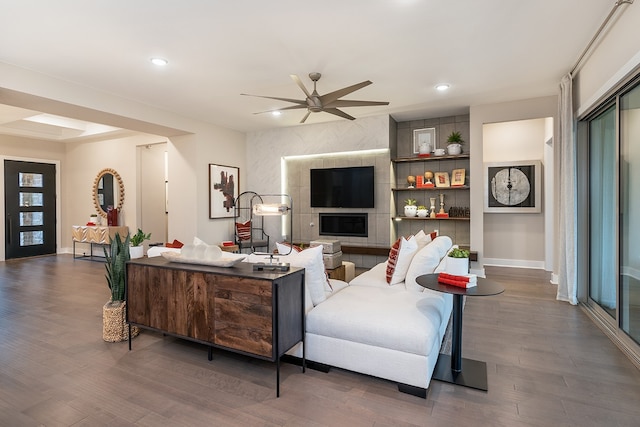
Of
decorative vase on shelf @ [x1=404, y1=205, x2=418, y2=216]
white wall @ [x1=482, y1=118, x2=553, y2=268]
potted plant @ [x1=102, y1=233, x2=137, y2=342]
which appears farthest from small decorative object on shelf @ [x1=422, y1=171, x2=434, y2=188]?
potted plant @ [x1=102, y1=233, x2=137, y2=342]

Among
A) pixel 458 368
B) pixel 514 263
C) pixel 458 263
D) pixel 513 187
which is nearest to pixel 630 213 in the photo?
pixel 458 263

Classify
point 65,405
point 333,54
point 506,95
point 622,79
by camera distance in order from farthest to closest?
1. point 506,95
2. point 333,54
3. point 622,79
4. point 65,405

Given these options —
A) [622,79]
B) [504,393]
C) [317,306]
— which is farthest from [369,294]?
[622,79]

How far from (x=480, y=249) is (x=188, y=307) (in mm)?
4679

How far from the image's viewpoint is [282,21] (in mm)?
2984

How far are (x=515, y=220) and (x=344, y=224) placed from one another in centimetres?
330

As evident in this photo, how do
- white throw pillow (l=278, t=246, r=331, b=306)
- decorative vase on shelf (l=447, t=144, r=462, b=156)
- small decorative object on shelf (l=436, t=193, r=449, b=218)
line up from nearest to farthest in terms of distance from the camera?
1. white throw pillow (l=278, t=246, r=331, b=306)
2. decorative vase on shelf (l=447, t=144, r=462, b=156)
3. small decorative object on shelf (l=436, t=193, r=449, b=218)

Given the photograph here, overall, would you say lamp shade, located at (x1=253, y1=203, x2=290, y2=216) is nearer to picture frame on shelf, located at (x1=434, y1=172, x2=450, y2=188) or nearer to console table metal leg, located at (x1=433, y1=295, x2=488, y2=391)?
console table metal leg, located at (x1=433, y1=295, x2=488, y2=391)

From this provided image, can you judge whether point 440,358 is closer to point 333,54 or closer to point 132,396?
point 132,396

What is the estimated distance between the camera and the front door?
305 inches

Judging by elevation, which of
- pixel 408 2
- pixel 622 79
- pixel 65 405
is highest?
pixel 408 2

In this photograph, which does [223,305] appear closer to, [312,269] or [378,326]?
[312,269]

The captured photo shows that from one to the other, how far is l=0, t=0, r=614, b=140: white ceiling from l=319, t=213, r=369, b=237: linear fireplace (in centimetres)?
233

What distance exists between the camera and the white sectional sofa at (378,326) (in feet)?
7.36
